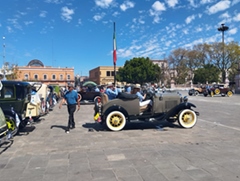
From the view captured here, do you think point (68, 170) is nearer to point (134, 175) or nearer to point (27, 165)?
point (27, 165)

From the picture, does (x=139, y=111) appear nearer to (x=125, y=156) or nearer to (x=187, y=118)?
(x=187, y=118)

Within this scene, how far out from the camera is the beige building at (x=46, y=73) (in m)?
86.9

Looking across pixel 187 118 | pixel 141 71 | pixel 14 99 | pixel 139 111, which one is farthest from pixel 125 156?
pixel 141 71

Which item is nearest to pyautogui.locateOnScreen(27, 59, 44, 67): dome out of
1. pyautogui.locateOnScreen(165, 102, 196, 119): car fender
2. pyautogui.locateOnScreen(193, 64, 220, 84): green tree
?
pyautogui.locateOnScreen(193, 64, 220, 84): green tree

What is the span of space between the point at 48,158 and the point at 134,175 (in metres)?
2.06

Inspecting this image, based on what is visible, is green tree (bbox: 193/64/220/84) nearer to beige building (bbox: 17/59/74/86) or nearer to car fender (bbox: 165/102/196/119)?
beige building (bbox: 17/59/74/86)

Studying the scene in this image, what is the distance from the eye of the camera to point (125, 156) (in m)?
4.96

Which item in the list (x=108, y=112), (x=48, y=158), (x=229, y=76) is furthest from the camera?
(x=229, y=76)

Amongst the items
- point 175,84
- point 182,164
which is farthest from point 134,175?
point 175,84

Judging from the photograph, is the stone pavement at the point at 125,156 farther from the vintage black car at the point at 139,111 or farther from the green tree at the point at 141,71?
the green tree at the point at 141,71

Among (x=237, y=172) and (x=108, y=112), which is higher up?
(x=108, y=112)

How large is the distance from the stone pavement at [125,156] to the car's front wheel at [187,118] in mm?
373

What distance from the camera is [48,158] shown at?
16.3 feet

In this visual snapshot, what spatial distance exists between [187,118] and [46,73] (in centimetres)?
8843
